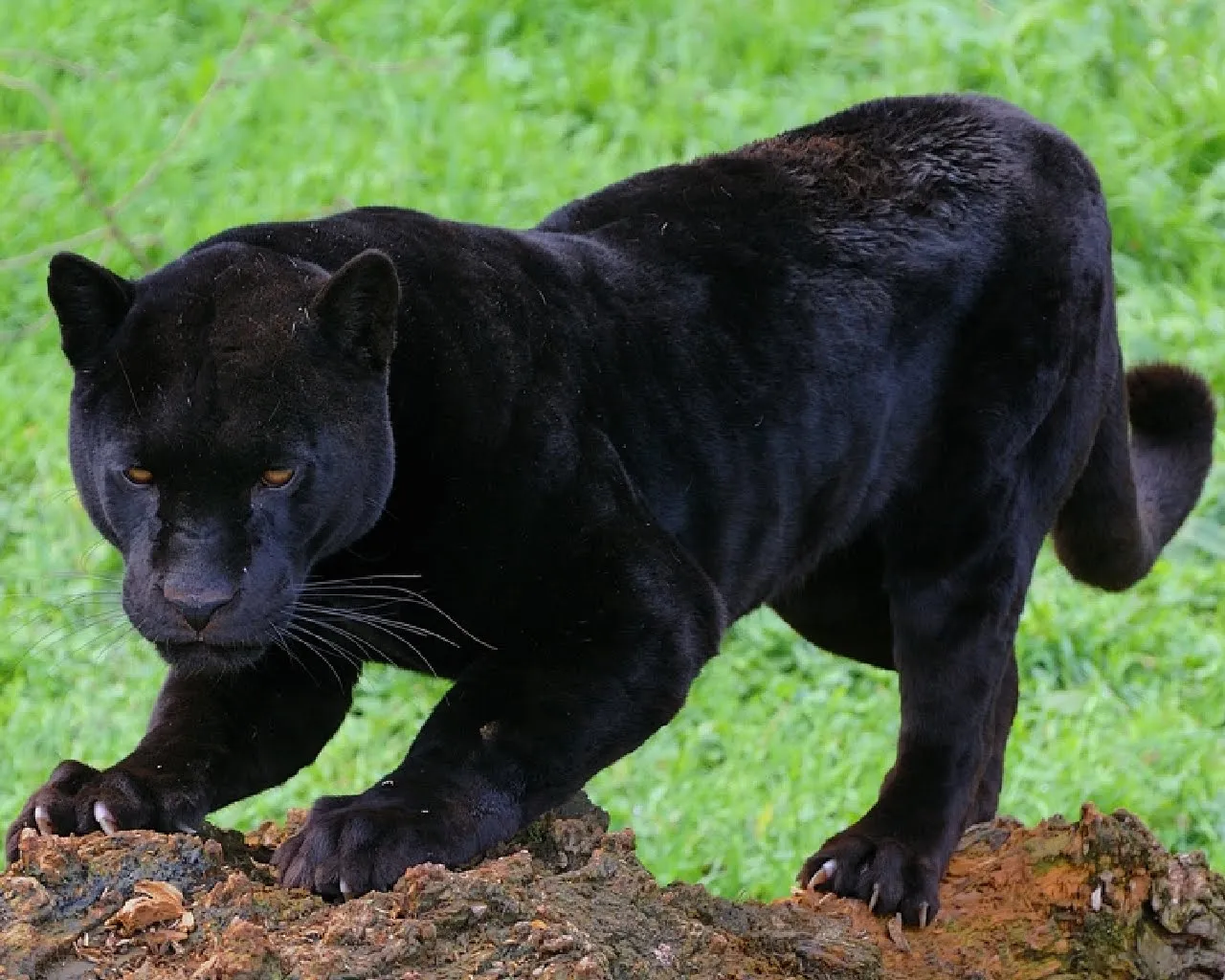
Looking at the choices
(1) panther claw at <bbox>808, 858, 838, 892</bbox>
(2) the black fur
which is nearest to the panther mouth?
(2) the black fur

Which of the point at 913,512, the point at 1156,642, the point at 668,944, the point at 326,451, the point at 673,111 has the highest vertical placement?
the point at 326,451

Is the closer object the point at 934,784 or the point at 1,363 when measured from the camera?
Answer: the point at 934,784

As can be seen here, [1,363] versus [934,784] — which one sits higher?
[934,784]

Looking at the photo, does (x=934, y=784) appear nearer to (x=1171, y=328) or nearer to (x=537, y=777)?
(x=537, y=777)

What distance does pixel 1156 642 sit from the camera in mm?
7328

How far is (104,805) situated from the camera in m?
3.47

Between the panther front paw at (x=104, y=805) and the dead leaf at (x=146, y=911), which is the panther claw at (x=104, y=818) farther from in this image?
the dead leaf at (x=146, y=911)

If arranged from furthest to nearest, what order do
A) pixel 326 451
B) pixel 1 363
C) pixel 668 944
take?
pixel 1 363
pixel 326 451
pixel 668 944

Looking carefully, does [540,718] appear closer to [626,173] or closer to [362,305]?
[362,305]

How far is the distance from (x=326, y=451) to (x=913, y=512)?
1.77 m

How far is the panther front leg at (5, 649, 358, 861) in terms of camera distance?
3.47m

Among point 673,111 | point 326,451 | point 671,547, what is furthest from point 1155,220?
point 326,451

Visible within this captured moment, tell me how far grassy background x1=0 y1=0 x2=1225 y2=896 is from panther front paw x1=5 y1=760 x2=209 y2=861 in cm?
247

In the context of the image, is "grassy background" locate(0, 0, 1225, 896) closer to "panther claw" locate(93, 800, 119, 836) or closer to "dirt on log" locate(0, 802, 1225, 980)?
"dirt on log" locate(0, 802, 1225, 980)
